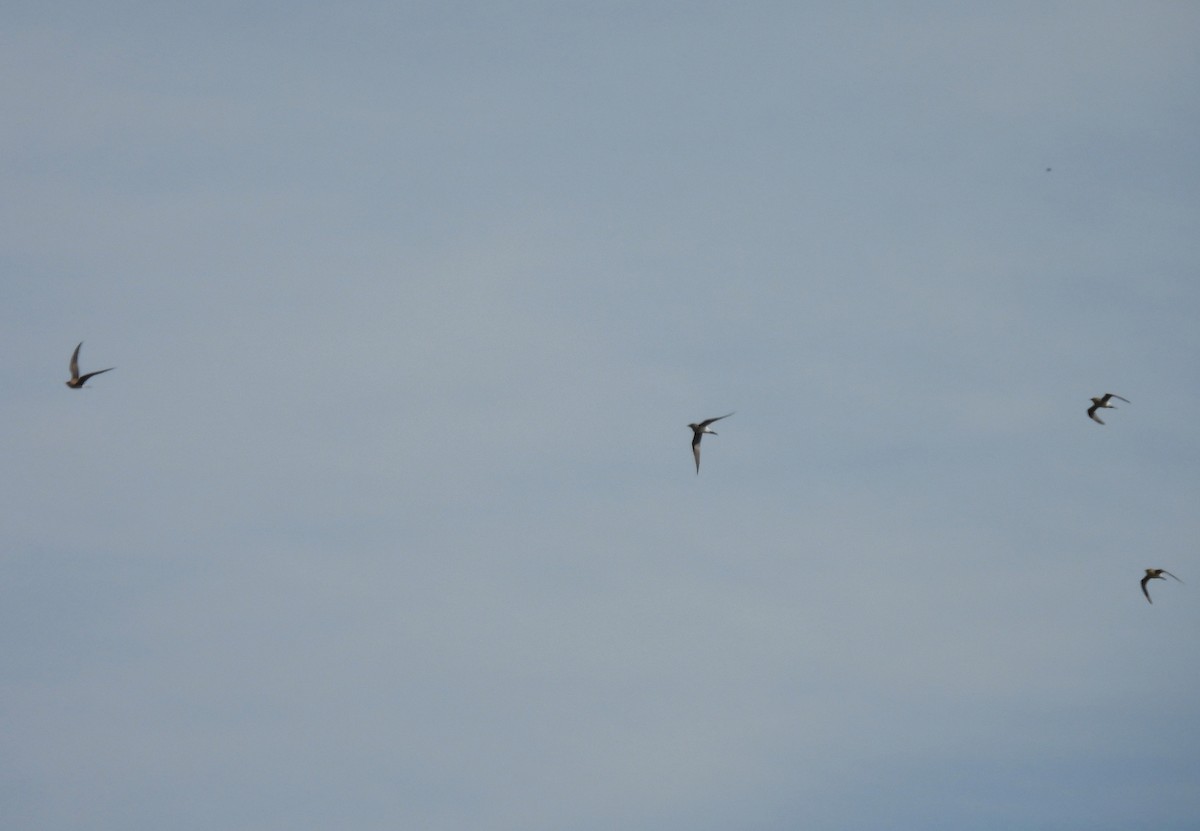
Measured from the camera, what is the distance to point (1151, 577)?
121125mm

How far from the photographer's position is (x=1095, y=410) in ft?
396

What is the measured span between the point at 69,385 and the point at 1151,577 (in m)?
73.1

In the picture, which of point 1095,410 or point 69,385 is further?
point 1095,410

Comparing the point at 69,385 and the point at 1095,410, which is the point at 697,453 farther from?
the point at 69,385

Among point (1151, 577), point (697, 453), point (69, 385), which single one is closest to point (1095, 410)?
point (1151, 577)

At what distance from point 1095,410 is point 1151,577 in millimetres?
12089

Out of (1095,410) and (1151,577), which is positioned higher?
(1095,410)

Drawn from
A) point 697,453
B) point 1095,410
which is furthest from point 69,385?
point 1095,410

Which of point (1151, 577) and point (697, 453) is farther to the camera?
point (1151, 577)

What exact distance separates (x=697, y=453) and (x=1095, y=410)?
1156 inches

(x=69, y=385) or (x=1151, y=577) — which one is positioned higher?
(x=69, y=385)

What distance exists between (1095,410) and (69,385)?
6792cm

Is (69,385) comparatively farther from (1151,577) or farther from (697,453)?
(1151,577)
